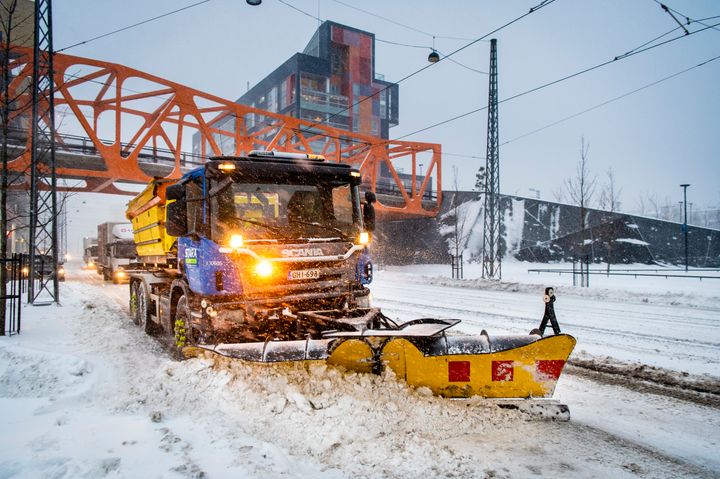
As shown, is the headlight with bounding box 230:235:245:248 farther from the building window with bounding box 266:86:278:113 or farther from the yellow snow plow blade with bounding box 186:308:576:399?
the building window with bounding box 266:86:278:113

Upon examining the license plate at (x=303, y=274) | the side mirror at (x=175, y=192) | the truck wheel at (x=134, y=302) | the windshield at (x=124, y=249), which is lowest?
the truck wheel at (x=134, y=302)

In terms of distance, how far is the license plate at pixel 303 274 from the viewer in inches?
226

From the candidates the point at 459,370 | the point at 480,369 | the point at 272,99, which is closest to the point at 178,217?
the point at 459,370

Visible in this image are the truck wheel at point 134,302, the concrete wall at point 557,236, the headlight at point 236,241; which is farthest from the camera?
the concrete wall at point 557,236

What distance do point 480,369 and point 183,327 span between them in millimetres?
4417

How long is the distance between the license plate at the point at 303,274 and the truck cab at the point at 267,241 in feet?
0.04

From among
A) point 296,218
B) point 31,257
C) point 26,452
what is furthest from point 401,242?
point 26,452

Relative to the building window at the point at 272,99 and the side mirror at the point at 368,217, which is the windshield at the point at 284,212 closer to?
the side mirror at the point at 368,217

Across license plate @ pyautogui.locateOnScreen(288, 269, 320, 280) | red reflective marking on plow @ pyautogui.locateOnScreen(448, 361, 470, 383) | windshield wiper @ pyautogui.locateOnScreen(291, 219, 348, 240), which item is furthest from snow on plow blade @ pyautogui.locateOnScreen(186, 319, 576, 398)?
windshield wiper @ pyautogui.locateOnScreen(291, 219, 348, 240)

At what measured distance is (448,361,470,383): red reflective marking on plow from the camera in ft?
15.0

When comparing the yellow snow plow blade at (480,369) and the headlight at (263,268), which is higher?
the headlight at (263,268)

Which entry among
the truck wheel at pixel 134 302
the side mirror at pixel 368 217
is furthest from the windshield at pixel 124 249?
the side mirror at pixel 368 217

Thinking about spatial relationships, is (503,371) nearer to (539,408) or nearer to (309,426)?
(539,408)

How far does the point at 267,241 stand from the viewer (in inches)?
224
